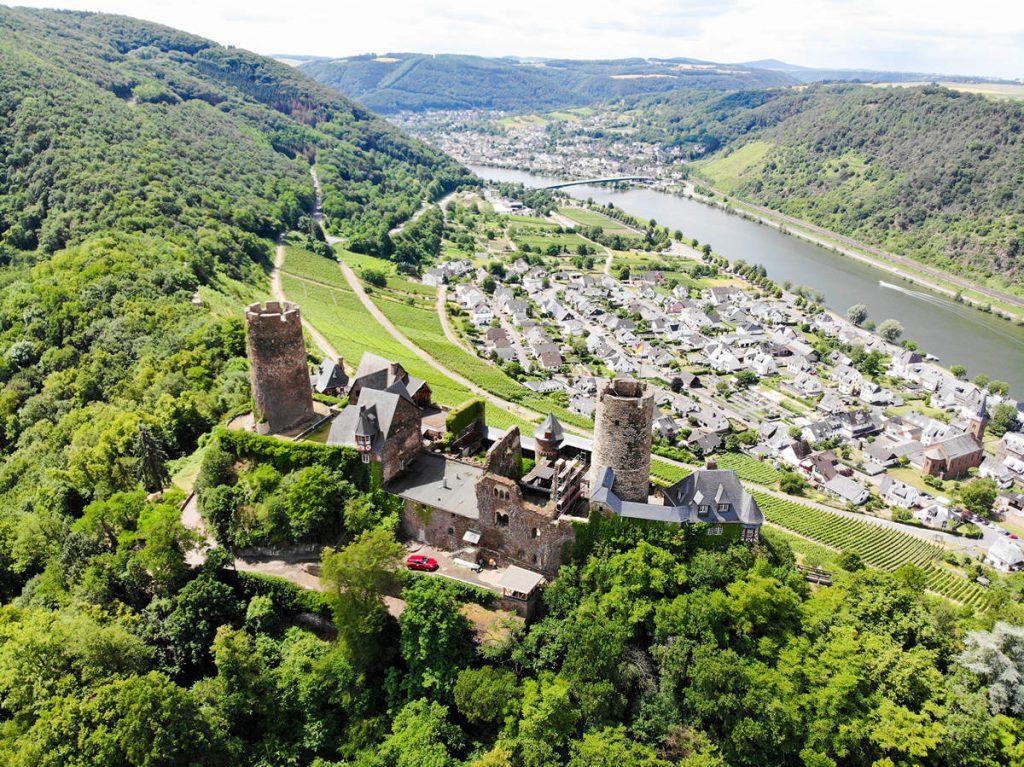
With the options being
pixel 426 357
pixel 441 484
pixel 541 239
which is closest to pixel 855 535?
pixel 441 484

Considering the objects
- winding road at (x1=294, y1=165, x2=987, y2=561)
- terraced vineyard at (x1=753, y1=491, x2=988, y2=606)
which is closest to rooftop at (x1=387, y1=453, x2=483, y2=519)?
winding road at (x1=294, y1=165, x2=987, y2=561)

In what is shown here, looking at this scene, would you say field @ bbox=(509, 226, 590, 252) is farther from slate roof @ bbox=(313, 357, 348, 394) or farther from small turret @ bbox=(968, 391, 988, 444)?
slate roof @ bbox=(313, 357, 348, 394)

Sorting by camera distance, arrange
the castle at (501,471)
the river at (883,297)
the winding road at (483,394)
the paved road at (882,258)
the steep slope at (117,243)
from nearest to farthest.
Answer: the castle at (501,471), the steep slope at (117,243), the winding road at (483,394), the river at (883,297), the paved road at (882,258)

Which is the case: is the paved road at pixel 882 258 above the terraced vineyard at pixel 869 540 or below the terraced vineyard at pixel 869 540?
above

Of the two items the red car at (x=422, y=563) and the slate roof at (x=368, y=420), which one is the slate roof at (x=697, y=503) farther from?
the slate roof at (x=368, y=420)

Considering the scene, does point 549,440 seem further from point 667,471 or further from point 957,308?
point 957,308

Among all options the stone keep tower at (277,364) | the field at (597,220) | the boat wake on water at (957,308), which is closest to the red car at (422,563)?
the stone keep tower at (277,364)

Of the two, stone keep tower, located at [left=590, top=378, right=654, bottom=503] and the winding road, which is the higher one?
stone keep tower, located at [left=590, top=378, right=654, bottom=503]
